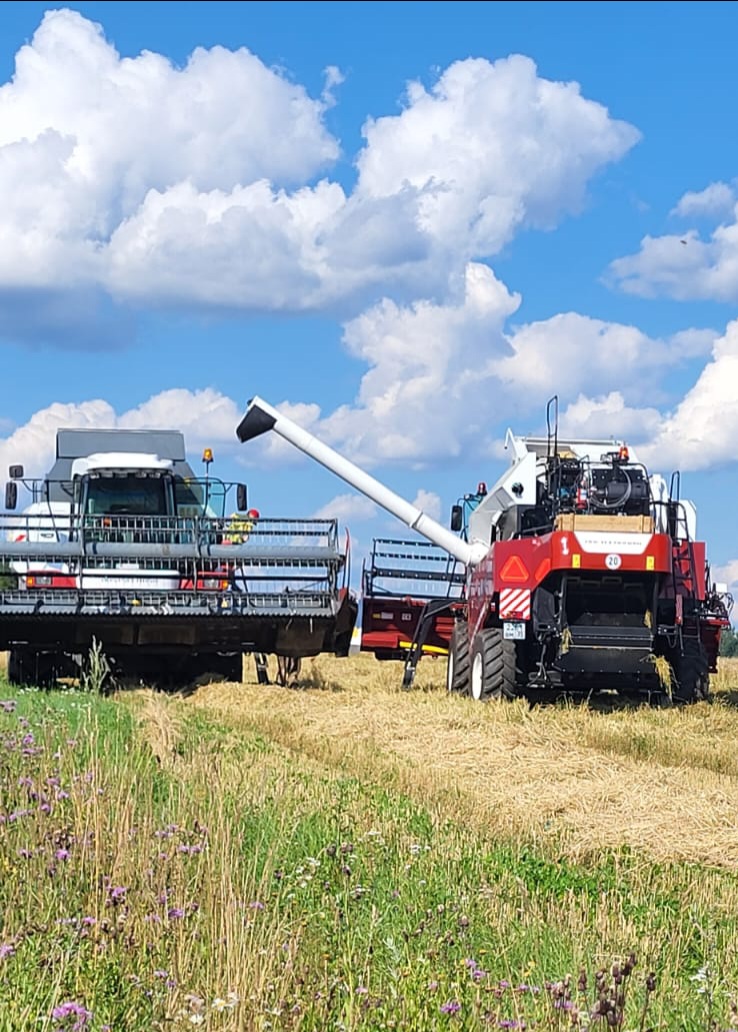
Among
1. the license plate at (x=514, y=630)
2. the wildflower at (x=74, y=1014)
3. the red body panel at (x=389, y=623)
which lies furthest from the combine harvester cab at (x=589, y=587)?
the wildflower at (x=74, y=1014)

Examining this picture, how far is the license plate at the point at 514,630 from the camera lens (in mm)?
14352

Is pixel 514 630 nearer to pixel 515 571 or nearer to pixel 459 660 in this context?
pixel 515 571

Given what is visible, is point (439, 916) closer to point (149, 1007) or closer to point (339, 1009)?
point (339, 1009)

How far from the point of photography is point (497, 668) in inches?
576

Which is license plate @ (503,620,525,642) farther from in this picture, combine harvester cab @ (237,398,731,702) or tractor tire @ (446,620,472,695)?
tractor tire @ (446,620,472,695)

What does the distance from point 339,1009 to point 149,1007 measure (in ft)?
1.72

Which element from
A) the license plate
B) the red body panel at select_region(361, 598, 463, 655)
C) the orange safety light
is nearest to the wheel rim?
the license plate

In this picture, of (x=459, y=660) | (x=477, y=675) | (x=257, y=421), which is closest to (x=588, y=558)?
(x=477, y=675)

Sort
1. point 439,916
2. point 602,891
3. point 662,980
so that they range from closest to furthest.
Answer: point 662,980
point 439,916
point 602,891

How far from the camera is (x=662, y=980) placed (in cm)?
461

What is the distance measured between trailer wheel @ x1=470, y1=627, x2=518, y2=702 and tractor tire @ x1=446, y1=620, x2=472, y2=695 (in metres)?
0.86

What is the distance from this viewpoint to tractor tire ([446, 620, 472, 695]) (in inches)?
633

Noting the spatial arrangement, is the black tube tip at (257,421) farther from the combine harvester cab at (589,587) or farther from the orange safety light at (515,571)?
the orange safety light at (515,571)

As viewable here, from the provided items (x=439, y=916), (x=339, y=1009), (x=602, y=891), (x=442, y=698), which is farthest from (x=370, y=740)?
(x=339, y=1009)
